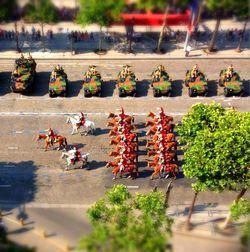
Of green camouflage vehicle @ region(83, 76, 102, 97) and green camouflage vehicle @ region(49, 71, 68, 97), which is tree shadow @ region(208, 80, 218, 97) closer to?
green camouflage vehicle @ region(83, 76, 102, 97)

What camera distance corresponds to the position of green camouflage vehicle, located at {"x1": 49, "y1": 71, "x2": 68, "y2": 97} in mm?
45562

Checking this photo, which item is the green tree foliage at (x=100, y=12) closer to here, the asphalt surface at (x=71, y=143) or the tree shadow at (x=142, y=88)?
the asphalt surface at (x=71, y=143)

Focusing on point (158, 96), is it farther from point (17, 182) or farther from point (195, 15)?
point (17, 182)

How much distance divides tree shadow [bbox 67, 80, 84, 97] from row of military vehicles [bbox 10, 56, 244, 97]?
45.3 inches

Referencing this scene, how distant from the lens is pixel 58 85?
1801 inches

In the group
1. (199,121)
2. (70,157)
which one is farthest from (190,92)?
(70,157)

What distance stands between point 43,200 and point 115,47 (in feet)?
84.1

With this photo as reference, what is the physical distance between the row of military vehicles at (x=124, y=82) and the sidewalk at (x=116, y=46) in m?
6.69

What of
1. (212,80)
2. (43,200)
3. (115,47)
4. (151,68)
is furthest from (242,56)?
(43,200)

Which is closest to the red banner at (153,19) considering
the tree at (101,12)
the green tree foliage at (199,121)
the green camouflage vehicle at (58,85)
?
the tree at (101,12)

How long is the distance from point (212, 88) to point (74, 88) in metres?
15.2

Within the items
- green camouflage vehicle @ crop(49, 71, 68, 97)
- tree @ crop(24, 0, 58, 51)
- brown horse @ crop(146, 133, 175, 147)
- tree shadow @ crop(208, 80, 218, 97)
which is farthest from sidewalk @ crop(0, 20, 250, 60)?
brown horse @ crop(146, 133, 175, 147)

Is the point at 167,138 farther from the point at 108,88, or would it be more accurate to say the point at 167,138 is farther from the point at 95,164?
the point at 108,88

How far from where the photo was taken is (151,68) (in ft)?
169
